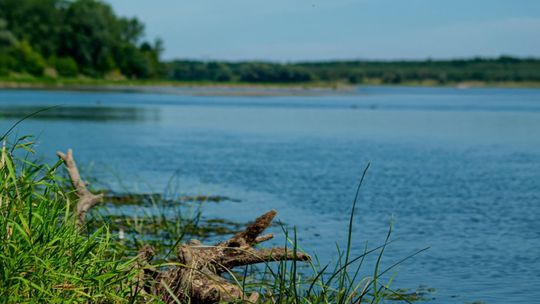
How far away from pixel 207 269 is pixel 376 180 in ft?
53.2

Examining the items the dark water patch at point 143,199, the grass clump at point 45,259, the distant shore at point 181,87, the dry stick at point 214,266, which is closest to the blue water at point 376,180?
the dark water patch at point 143,199

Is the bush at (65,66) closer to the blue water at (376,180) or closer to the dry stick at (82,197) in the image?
the blue water at (376,180)

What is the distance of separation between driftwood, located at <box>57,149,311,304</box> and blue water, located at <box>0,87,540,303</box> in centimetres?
158

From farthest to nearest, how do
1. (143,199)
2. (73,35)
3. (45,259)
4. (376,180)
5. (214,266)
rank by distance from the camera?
(73,35) < (376,180) < (143,199) < (214,266) < (45,259)

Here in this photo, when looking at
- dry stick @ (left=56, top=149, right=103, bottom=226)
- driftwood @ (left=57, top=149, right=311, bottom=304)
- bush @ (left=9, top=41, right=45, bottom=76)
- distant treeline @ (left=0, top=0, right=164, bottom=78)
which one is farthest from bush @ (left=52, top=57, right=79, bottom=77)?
driftwood @ (left=57, top=149, right=311, bottom=304)

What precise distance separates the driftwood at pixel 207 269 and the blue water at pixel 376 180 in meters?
1.58

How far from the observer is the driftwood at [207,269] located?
6684 mm

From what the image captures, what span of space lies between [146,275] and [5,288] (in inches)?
53.9

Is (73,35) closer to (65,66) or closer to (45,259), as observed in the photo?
(65,66)

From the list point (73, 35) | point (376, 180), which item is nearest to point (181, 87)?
point (73, 35)

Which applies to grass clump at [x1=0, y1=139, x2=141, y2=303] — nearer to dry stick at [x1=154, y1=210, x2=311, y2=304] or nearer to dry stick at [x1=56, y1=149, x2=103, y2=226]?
dry stick at [x1=154, y1=210, x2=311, y2=304]

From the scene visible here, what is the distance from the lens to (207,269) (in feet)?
22.5

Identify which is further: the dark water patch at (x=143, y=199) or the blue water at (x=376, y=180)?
the dark water patch at (x=143, y=199)

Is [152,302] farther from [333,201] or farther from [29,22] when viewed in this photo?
[29,22]
